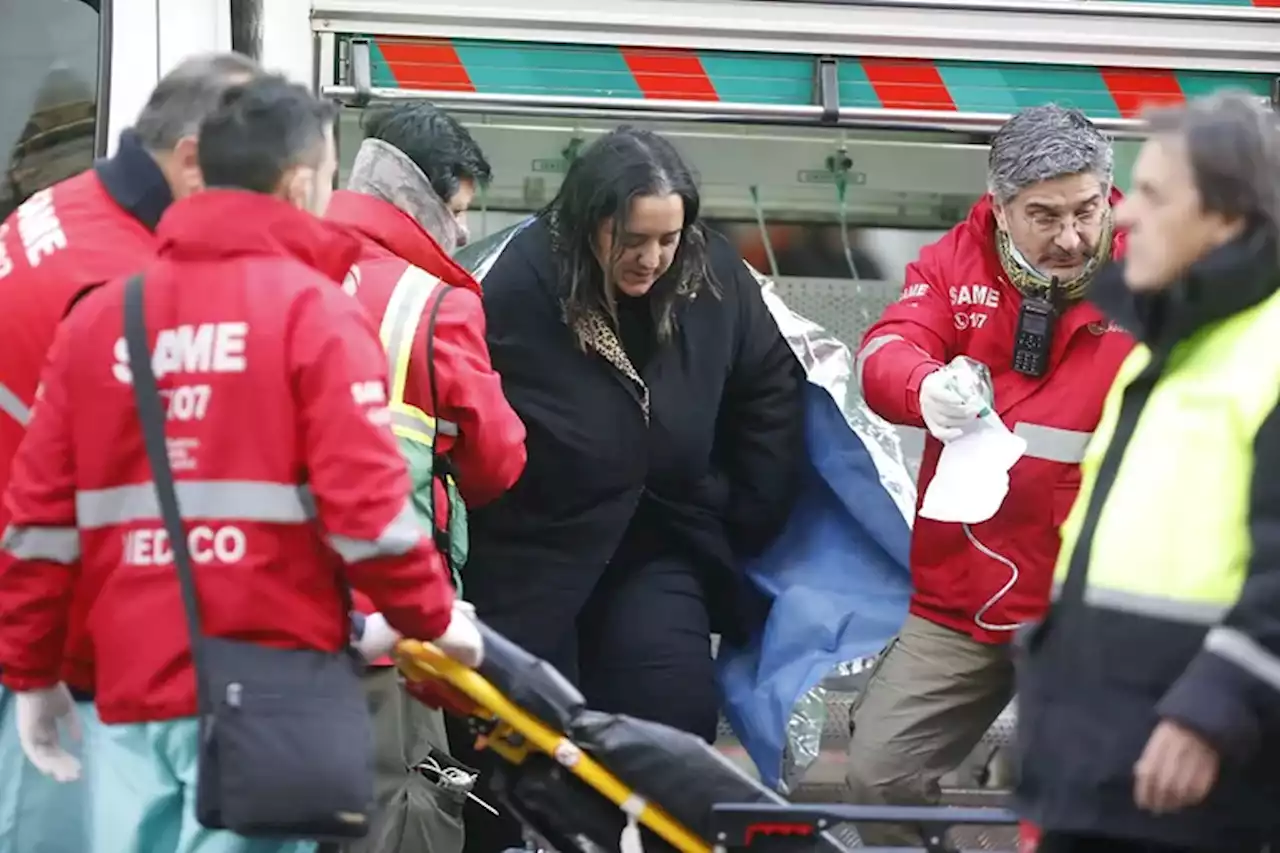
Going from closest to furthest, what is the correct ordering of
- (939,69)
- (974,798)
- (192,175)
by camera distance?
(192,175) < (939,69) < (974,798)

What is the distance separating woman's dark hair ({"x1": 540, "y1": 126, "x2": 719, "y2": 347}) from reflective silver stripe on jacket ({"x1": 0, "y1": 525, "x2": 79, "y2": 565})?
4.25 ft

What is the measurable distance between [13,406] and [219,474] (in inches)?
17.6

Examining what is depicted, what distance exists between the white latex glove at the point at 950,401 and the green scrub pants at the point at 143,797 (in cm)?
133

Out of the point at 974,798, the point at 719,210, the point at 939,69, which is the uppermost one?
the point at 939,69

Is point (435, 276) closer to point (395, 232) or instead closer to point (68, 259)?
point (395, 232)

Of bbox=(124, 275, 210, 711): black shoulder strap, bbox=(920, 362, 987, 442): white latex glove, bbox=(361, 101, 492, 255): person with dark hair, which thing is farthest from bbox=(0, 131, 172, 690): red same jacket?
bbox=(920, 362, 987, 442): white latex glove

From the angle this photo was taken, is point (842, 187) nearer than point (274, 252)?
No

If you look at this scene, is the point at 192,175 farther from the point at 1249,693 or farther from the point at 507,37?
the point at 1249,693

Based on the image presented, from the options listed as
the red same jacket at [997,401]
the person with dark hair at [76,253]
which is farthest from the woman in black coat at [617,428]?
the person with dark hair at [76,253]

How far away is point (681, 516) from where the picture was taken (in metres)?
3.64

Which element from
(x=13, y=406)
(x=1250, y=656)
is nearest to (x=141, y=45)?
(x=13, y=406)

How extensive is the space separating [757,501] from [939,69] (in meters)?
0.91

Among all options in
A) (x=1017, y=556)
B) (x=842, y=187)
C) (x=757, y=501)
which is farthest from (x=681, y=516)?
(x=842, y=187)

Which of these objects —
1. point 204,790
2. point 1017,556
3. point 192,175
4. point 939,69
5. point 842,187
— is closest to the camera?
point 204,790
